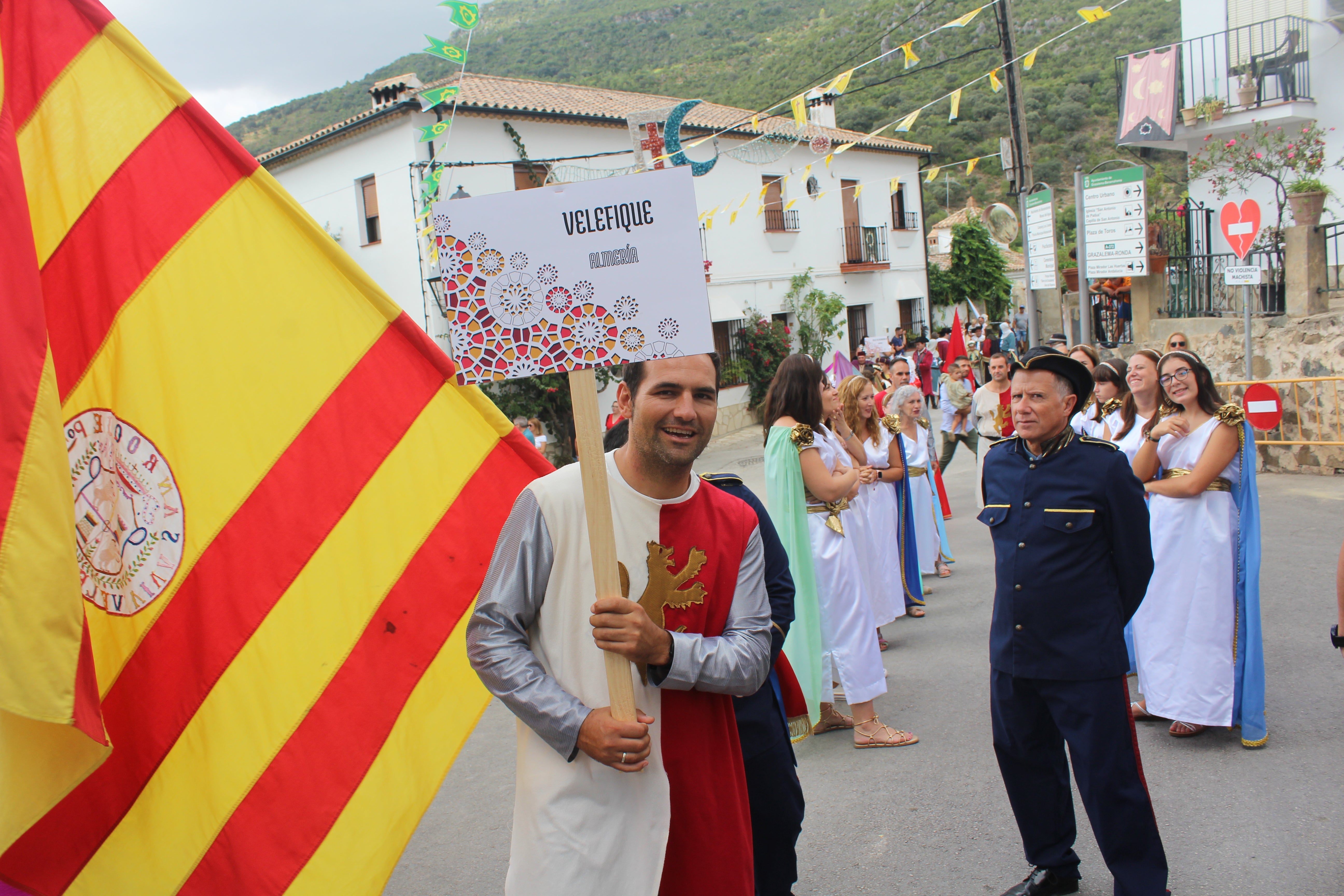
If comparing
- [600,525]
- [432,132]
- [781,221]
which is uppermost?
[781,221]

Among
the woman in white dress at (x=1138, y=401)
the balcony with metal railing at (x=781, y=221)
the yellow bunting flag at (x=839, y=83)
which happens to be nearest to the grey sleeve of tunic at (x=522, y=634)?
the woman in white dress at (x=1138, y=401)

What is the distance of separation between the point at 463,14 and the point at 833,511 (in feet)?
12.6

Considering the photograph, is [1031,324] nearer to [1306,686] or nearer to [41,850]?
[1306,686]

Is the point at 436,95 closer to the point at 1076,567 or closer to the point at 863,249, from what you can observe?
the point at 1076,567

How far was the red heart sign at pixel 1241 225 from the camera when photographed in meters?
11.3

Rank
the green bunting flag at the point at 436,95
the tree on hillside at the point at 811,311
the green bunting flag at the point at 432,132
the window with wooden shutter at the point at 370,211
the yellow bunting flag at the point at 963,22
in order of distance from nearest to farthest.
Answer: the green bunting flag at the point at 432,132
the green bunting flag at the point at 436,95
the yellow bunting flag at the point at 963,22
the window with wooden shutter at the point at 370,211
the tree on hillside at the point at 811,311

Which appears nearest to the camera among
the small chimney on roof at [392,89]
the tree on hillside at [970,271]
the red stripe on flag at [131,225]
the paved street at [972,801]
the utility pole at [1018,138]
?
the red stripe on flag at [131,225]

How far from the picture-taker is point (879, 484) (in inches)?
269

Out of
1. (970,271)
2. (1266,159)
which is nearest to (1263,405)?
(1266,159)

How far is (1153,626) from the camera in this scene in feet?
15.7

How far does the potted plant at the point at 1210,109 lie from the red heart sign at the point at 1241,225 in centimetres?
578

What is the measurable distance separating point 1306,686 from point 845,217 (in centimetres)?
2640

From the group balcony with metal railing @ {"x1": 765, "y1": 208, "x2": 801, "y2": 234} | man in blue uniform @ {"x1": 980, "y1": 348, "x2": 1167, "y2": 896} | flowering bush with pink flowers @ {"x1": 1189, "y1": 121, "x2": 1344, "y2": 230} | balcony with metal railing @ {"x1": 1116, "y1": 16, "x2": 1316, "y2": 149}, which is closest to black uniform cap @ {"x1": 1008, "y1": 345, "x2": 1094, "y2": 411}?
man in blue uniform @ {"x1": 980, "y1": 348, "x2": 1167, "y2": 896}

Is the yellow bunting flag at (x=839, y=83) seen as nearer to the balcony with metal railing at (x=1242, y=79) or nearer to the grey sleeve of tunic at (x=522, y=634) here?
the grey sleeve of tunic at (x=522, y=634)
